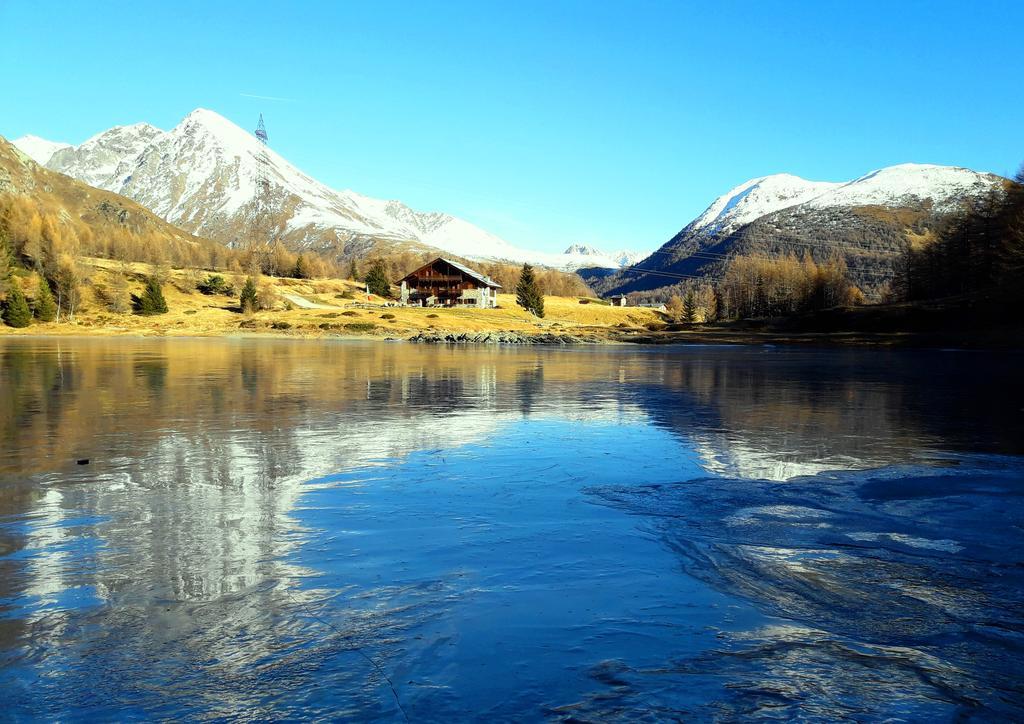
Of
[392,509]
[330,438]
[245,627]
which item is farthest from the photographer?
[330,438]

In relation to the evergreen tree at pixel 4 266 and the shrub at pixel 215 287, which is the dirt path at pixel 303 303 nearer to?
the shrub at pixel 215 287

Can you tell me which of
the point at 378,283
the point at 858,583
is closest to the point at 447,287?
the point at 378,283

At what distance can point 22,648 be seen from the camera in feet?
18.7

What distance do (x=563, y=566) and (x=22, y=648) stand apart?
5.11 meters

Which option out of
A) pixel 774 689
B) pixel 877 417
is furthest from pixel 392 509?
pixel 877 417

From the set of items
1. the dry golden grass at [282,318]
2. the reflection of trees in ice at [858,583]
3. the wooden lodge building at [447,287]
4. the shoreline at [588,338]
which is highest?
the wooden lodge building at [447,287]

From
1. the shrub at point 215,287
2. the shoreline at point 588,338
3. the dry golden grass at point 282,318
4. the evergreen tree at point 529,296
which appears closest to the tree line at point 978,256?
the shoreline at point 588,338

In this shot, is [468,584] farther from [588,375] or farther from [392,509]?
[588,375]

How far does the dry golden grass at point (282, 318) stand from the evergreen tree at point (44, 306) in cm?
323

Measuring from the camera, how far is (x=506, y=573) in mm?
7598

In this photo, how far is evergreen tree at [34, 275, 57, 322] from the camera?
346 ft

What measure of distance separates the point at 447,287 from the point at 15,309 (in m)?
75.0

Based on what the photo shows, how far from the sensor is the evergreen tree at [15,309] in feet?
326

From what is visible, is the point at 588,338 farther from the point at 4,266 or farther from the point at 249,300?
the point at 4,266
